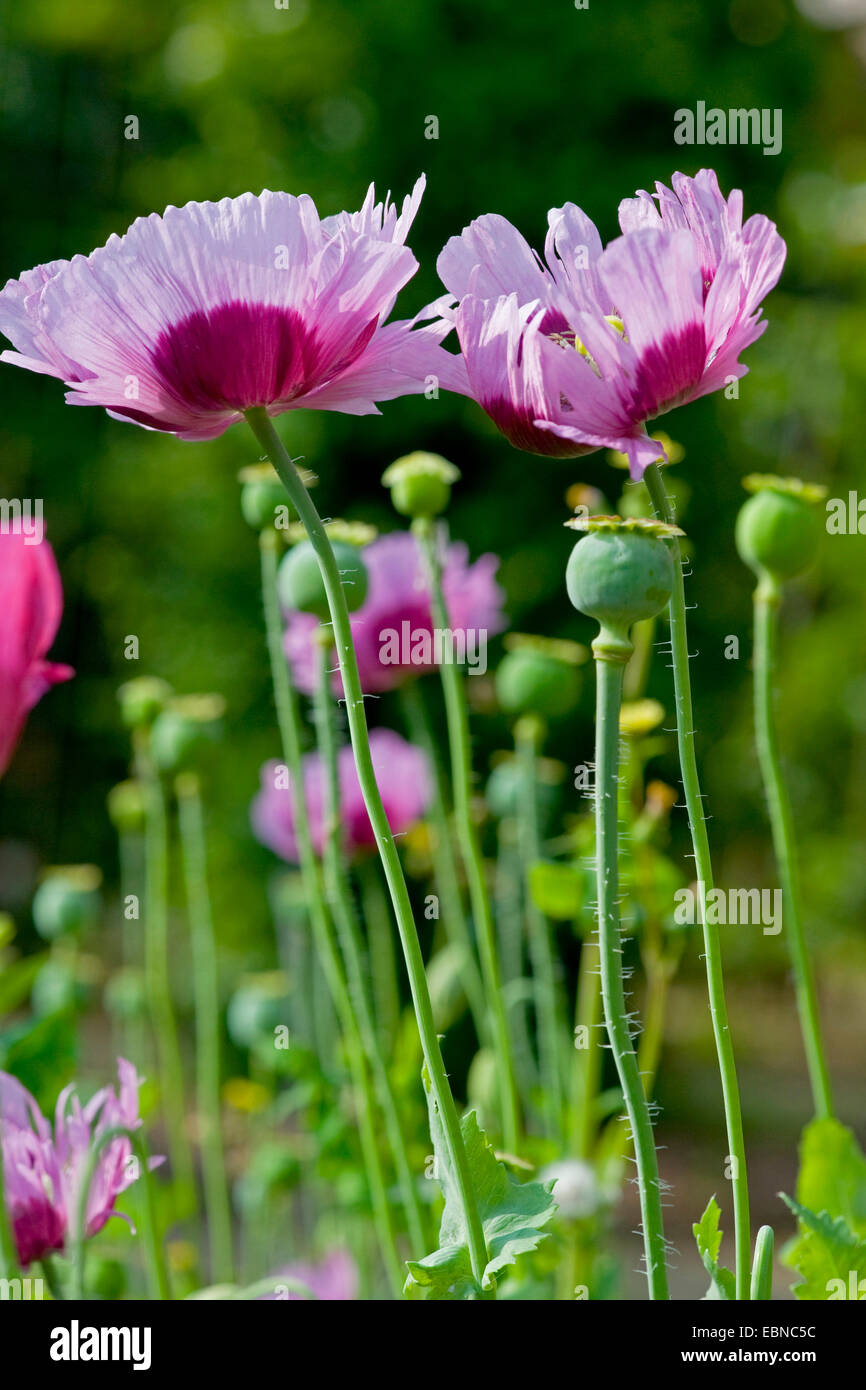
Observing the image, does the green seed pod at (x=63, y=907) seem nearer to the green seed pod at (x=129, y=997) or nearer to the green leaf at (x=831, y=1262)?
the green seed pod at (x=129, y=997)

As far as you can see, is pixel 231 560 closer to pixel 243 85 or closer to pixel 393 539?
pixel 243 85

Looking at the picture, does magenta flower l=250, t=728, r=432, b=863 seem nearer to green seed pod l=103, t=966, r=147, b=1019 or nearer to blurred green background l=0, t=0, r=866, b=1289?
green seed pod l=103, t=966, r=147, b=1019

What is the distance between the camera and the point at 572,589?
32 cm

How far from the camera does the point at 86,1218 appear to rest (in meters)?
0.42

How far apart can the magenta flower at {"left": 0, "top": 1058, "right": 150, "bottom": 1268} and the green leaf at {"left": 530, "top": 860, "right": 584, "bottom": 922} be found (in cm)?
28

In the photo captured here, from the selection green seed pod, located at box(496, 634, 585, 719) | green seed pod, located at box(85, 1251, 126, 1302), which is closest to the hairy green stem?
green seed pod, located at box(496, 634, 585, 719)

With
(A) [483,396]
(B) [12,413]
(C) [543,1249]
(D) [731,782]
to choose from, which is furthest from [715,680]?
(A) [483,396]

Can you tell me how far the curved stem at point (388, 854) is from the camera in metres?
0.31

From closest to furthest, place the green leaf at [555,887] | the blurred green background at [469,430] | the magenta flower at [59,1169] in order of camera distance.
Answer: the magenta flower at [59,1169] → the green leaf at [555,887] → the blurred green background at [469,430]

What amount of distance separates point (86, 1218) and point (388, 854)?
189 millimetres

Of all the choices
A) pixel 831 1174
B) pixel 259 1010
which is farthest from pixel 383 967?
pixel 831 1174

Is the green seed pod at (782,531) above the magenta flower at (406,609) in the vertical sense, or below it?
below

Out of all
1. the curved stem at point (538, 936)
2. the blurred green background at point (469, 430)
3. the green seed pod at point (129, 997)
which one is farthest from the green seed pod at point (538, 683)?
the blurred green background at point (469, 430)

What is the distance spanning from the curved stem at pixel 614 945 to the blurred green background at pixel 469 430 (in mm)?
1699
